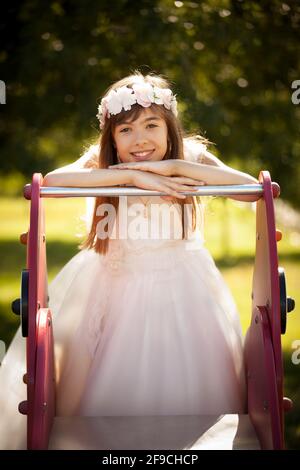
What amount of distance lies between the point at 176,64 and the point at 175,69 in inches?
1.4

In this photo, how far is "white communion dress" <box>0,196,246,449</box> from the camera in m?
3.39

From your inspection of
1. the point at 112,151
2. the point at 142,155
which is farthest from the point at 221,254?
the point at 142,155

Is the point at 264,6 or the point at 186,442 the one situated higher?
the point at 264,6

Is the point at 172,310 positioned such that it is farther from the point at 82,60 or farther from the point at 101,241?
the point at 82,60

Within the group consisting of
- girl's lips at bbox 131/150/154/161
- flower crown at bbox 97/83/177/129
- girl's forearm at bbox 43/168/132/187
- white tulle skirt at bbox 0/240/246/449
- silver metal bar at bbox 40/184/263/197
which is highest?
flower crown at bbox 97/83/177/129

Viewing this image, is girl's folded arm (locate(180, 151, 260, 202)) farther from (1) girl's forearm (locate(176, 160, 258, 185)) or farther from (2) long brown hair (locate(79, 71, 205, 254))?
(2) long brown hair (locate(79, 71, 205, 254))

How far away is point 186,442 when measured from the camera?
2994mm

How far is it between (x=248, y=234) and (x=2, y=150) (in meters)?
8.52

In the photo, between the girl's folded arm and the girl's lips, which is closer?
the girl's folded arm

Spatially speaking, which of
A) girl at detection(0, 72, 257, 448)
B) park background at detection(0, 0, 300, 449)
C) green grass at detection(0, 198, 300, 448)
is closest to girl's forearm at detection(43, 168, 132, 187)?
girl at detection(0, 72, 257, 448)

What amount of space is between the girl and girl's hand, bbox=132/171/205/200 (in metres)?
0.19

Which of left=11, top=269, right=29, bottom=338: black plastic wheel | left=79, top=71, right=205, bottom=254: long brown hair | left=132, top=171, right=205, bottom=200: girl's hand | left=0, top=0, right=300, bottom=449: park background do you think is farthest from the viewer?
left=0, top=0, right=300, bottom=449: park background

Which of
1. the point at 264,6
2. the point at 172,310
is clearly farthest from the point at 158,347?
the point at 264,6

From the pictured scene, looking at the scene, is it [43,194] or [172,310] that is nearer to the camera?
[43,194]
